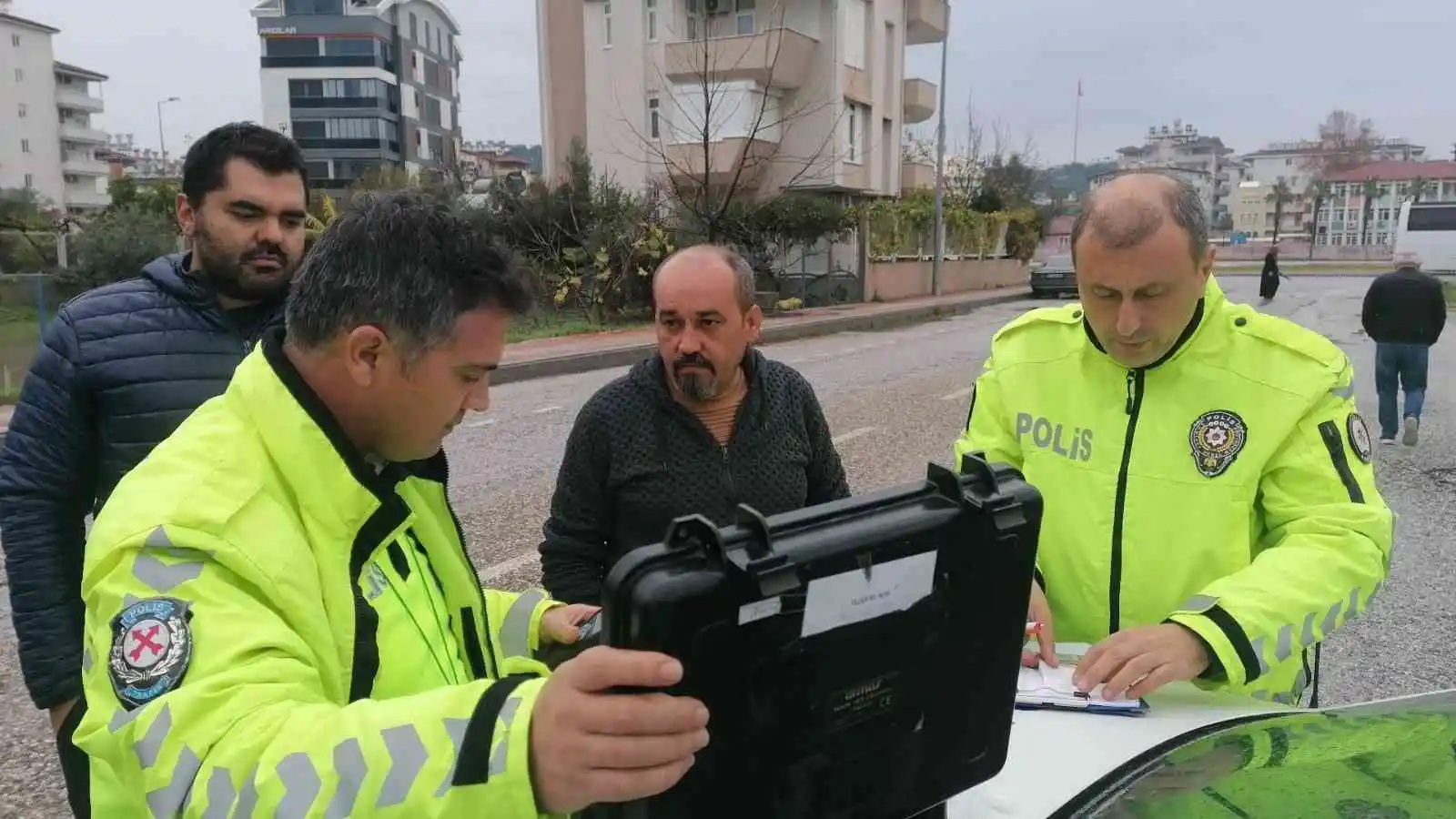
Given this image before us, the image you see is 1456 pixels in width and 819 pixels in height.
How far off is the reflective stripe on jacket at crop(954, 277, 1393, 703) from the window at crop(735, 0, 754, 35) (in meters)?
28.4

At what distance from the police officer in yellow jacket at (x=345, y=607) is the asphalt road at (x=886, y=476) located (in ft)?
8.84

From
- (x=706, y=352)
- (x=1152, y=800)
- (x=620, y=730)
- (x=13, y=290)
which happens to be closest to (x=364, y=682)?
(x=620, y=730)

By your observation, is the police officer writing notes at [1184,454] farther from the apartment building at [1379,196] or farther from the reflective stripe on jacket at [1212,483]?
the apartment building at [1379,196]

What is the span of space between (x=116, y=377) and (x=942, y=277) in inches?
1168

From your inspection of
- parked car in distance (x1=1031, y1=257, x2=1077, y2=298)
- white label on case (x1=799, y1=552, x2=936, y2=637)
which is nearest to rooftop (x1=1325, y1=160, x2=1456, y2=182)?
parked car in distance (x1=1031, y1=257, x2=1077, y2=298)

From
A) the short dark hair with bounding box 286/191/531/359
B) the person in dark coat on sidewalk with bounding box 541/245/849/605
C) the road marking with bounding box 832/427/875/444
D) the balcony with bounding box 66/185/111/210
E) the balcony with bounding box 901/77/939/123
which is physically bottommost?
the road marking with bounding box 832/427/875/444

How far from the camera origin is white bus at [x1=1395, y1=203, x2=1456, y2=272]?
110ft

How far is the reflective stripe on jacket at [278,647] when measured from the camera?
86cm

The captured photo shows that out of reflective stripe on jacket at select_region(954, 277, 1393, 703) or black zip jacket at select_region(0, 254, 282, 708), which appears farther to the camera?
black zip jacket at select_region(0, 254, 282, 708)

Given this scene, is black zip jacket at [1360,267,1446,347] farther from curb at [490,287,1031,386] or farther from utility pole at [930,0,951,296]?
utility pole at [930,0,951,296]

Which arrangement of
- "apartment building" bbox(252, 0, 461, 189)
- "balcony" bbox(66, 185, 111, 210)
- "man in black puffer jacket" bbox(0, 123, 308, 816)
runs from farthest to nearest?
"apartment building" bbox(252, 0, 461, 189) < "balcony" bbox(66, 185, 111, 210) < "man in black puffer jacket" bbox(0, 123, 308, 816)

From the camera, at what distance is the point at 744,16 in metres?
28.5

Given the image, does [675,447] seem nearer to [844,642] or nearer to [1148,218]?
[1148,218]

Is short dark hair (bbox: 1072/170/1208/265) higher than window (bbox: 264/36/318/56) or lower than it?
lower
